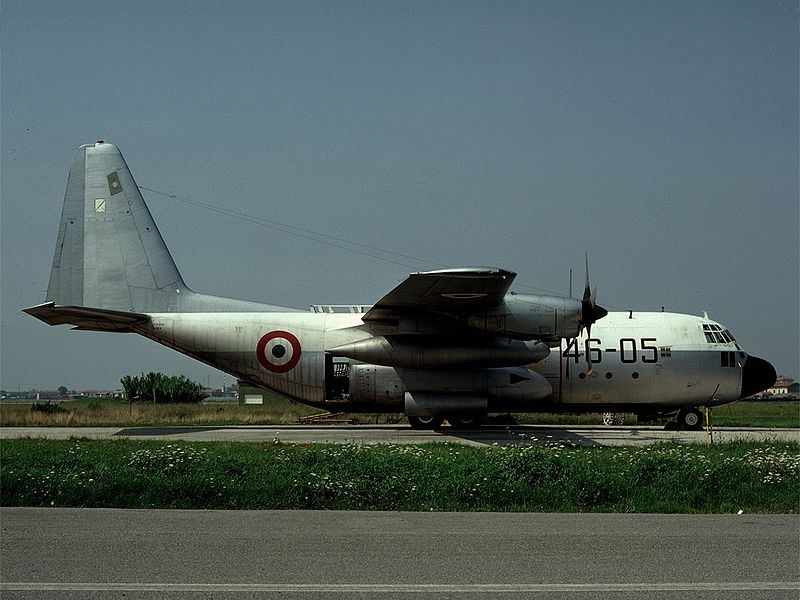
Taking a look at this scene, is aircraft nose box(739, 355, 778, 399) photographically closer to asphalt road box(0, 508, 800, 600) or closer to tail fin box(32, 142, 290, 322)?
tail fin box(32, 142, 290, 322)

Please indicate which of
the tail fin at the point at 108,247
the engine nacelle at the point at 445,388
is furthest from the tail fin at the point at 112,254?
the engine nacelle at the point at 445,388

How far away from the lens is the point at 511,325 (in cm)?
2516

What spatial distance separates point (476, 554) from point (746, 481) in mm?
7990

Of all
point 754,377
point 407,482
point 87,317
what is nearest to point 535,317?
point 754,377

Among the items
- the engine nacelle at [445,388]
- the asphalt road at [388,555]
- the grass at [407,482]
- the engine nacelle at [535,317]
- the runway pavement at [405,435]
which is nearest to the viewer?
the asphalt road at [388,555]

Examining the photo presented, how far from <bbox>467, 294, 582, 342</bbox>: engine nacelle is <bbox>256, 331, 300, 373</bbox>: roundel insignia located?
681 centimetres

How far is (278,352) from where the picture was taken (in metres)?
28.5

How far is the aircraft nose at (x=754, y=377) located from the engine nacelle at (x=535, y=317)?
9084mm

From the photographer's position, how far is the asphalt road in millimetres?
7195

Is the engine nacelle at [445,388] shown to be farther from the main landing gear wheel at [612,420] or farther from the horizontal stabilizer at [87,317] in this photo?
the main landing gear wheel at [612,420]

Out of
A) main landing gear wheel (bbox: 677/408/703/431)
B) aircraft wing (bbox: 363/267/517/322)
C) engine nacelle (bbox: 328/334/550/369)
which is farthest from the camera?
main landing gear wheel (bbox: 677/408/703/431)

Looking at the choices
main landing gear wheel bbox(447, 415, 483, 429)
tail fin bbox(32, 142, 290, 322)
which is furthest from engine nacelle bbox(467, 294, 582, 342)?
tail fin bbox(32, 142, 290, 322)

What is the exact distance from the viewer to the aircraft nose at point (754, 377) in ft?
100.0

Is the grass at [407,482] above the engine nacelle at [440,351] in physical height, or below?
below
